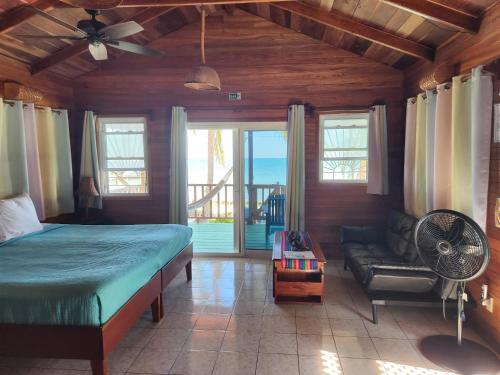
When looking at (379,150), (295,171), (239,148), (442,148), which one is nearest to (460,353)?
(442,148)

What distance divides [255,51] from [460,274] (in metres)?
3.45

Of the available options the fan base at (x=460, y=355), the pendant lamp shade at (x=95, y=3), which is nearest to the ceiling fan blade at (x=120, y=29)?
the pendant lamp shade at (x=95, y=3)

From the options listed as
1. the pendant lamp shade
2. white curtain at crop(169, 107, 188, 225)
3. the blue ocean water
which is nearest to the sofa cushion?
the blue ocean water

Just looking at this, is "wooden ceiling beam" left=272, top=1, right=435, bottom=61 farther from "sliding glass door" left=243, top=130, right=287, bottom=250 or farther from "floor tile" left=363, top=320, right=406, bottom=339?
"floor tile" left=363, top=320, right=406, bottom=339

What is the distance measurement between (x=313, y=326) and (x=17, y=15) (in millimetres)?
3892

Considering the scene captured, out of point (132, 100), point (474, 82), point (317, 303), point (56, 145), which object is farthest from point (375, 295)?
point (56, 145)

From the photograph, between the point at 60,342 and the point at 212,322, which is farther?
the point at 212,322

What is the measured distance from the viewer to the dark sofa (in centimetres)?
254

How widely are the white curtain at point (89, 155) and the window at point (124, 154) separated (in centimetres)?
18

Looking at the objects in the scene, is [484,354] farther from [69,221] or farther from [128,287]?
[69,221]

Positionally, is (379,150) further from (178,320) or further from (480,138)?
(178,320)

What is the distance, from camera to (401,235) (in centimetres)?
340

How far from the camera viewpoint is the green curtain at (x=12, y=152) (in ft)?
11.0

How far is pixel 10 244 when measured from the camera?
2771mm
